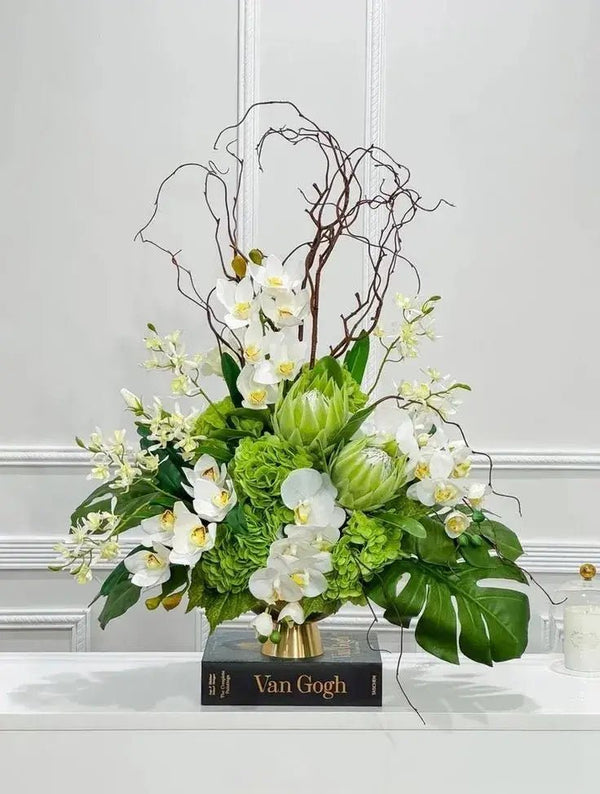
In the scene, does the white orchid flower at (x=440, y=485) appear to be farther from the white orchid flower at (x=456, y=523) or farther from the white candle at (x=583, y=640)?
the white candle at (x=583, y=640)

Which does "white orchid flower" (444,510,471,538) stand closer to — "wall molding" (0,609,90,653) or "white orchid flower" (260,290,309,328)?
"white orchid flower" (260,290,309,328)

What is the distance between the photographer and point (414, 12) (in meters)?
1.98

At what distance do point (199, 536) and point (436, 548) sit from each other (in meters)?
0.31

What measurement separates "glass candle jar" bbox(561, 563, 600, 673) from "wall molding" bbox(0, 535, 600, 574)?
492 mm

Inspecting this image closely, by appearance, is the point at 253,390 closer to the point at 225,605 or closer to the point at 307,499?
the point at 307,499

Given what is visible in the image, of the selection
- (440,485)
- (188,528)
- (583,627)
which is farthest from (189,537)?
(583,627)

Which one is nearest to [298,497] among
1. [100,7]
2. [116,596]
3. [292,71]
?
[116,596]

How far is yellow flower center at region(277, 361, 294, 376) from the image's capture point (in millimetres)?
1229

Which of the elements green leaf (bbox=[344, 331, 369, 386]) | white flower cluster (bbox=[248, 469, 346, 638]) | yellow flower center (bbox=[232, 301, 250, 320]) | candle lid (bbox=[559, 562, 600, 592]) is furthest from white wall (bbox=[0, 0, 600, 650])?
white flower cluster (bbox=[248, 469, 346, 638])

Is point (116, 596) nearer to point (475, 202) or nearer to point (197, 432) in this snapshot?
point (197, 432)

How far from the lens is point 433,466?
3.93 feet

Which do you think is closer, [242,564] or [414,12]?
[242,564]

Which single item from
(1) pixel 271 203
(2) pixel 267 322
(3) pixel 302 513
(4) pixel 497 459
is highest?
(1) pixel 271 203

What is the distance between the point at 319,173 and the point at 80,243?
52 centimetres
